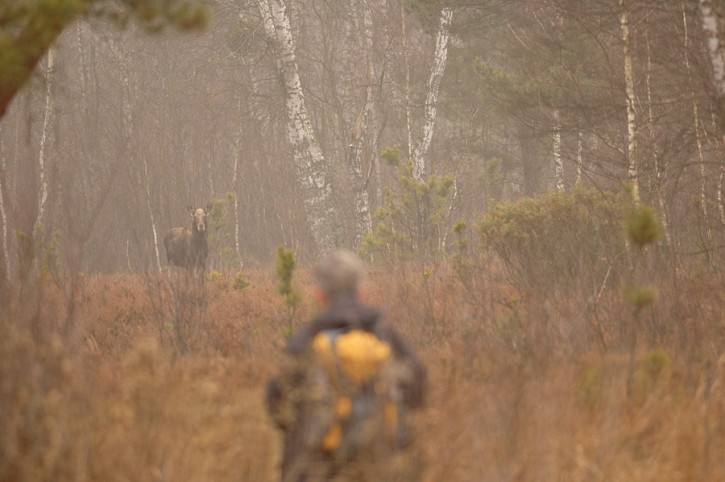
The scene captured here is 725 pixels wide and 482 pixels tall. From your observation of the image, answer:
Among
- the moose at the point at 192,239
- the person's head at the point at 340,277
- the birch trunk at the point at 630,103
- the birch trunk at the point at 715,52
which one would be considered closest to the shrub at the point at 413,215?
the moose at the point at 192,239

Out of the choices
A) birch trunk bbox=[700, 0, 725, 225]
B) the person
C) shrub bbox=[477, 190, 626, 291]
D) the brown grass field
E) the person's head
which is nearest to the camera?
the person

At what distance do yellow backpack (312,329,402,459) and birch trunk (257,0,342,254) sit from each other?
1480 cm

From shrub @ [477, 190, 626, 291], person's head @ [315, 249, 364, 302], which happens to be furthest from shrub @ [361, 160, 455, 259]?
person's head @ [315, 249, 364, 302]

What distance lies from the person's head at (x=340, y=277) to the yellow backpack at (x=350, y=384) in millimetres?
174

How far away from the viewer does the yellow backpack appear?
3.37m

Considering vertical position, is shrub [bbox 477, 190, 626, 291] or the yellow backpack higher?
shrub [bbox 477, 190, 626, 291]

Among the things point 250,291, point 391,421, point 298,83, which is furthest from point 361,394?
point 298,83

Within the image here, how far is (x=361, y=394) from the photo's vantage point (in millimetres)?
3430

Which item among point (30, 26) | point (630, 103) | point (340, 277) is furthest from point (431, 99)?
point (340, 277)

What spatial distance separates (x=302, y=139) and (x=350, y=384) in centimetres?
1491

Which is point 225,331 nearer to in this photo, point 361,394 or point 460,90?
point 361,394

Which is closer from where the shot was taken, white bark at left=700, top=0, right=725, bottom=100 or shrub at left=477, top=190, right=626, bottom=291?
white bark at left=700, top=0, right=725, bottom=100

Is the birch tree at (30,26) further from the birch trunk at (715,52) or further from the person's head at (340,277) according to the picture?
the birch trunk at (715,52)

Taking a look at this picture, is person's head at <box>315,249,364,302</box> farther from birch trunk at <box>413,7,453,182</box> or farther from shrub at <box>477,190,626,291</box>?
birch trunk at <box>413,7,453,182</box>
